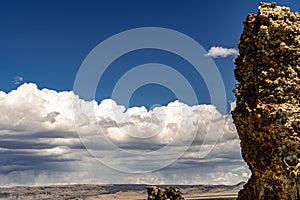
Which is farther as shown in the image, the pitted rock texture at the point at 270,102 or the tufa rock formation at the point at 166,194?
the tufa rock formation at the point at 166,194

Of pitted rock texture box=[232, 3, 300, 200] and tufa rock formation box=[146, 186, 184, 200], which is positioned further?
tufa rock formation box=[146, 186, 184, 200]

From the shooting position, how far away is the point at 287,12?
1872 cm

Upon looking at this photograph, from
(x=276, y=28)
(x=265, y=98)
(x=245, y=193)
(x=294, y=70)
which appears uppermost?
(x=276, y=28)

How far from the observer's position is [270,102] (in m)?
17.7

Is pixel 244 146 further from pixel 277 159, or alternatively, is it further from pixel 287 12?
pixel 287 12

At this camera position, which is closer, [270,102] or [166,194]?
[270,102]

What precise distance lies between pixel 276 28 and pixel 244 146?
5.09m

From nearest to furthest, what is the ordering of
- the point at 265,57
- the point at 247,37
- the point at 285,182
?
1. the point at 285,182
2. the point at 265,57
3. the point at 247,37

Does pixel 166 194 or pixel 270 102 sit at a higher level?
pixel 270 102

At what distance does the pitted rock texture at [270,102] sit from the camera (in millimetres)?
17078

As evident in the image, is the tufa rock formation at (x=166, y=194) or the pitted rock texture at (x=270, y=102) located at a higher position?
the pitted rock texture at (x=270, y=102)

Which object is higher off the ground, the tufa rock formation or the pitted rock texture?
the pitted rock texture

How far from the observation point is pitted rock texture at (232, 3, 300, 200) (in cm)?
1708

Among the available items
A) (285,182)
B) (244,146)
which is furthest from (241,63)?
(285,182)
